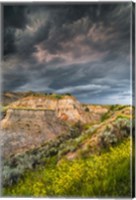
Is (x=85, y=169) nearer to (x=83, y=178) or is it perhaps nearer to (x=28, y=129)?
(x=83, y=178)

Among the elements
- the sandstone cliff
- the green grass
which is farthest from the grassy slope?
the sandstone cliff

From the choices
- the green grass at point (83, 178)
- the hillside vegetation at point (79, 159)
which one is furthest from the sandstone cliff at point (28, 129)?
the green grass at point (83, 178)

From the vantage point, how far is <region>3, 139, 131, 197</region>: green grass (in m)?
5.02

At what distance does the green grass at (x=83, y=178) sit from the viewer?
5020mm

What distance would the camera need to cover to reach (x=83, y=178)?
5.09 m

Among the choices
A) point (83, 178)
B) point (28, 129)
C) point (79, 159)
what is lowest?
point (83, 178)

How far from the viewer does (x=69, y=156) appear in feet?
17.0

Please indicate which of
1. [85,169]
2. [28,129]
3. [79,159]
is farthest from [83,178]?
[28,129]

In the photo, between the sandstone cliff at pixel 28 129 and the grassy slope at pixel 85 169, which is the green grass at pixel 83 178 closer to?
the grassy slope at pixel 85 169

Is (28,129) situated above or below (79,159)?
above

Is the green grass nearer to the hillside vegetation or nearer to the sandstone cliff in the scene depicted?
the hillside vegetation

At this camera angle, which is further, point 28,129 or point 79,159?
point 28,129

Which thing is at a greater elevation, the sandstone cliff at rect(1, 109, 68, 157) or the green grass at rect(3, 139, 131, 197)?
the sandstone cliff at rect(1, 109, 68, 157)

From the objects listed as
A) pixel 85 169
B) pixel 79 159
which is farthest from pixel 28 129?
pixel 85 169
